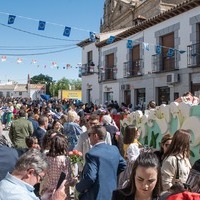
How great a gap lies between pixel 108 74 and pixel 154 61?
6242 mm

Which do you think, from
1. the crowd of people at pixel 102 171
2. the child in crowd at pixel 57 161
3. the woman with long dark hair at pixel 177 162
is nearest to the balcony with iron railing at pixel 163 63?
the crowd of people at pixel 102 171

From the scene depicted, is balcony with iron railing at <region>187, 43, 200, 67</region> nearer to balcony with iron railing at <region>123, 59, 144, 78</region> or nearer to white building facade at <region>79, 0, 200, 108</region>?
white building facade at <region>79, 0, 200, 108</region>

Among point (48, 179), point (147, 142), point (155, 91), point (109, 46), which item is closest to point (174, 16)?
point (155, 91)

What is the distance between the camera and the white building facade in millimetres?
14805

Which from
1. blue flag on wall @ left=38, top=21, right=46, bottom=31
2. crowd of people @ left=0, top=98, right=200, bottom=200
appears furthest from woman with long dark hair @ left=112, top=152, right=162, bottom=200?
blue flag on wall @ left=38, top=21, right=46, bottom=31

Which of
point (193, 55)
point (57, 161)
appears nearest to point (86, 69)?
point (193, 55)

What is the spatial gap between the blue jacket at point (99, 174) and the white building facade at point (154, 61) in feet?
32.4

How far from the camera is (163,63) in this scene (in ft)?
55.8

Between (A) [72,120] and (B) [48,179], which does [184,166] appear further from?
(A) [72,120]

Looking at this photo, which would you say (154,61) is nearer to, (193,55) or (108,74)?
(193,55)

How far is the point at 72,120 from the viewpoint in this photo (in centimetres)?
766

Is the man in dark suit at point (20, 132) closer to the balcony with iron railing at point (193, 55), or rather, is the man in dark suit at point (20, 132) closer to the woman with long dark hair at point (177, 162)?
the woman with long dark hair at point (177, 162)

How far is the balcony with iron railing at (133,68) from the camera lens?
18781mm

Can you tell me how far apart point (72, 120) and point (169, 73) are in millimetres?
9417
